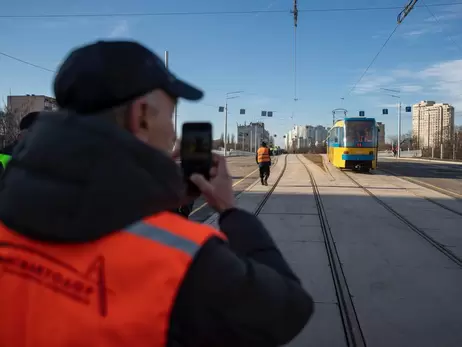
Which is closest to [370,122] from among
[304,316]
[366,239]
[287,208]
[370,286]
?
[287,208]

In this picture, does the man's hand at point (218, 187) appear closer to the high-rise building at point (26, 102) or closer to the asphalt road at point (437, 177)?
the asphalt road at point (437, 177)

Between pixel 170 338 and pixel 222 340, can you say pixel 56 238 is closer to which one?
pixel 170 338

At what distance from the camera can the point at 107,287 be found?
3.18ft

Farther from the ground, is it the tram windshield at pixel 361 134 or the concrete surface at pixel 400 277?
the tram windshield at pixel 361 134

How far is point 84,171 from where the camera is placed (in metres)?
0.99

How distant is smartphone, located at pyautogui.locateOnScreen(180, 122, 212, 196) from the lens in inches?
54.2

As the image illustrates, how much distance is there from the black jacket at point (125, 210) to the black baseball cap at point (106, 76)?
61 mm

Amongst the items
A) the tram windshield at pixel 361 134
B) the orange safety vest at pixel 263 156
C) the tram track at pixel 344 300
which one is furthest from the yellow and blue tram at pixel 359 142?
the tram track at pixel 344 300

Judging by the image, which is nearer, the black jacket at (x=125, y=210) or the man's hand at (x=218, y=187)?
the black jacket at (x=125, y=210)

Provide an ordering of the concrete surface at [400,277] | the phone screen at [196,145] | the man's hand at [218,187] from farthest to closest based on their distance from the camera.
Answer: the concrete surface at [400,277] → the phone screen at [196,145] → the man's hand at [218,187]

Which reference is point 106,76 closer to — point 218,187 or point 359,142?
point 218,187

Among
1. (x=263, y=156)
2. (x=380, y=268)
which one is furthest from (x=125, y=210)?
(x=263, y=156)

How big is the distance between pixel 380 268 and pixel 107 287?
5428 millimetres

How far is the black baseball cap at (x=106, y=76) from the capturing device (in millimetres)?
1073
